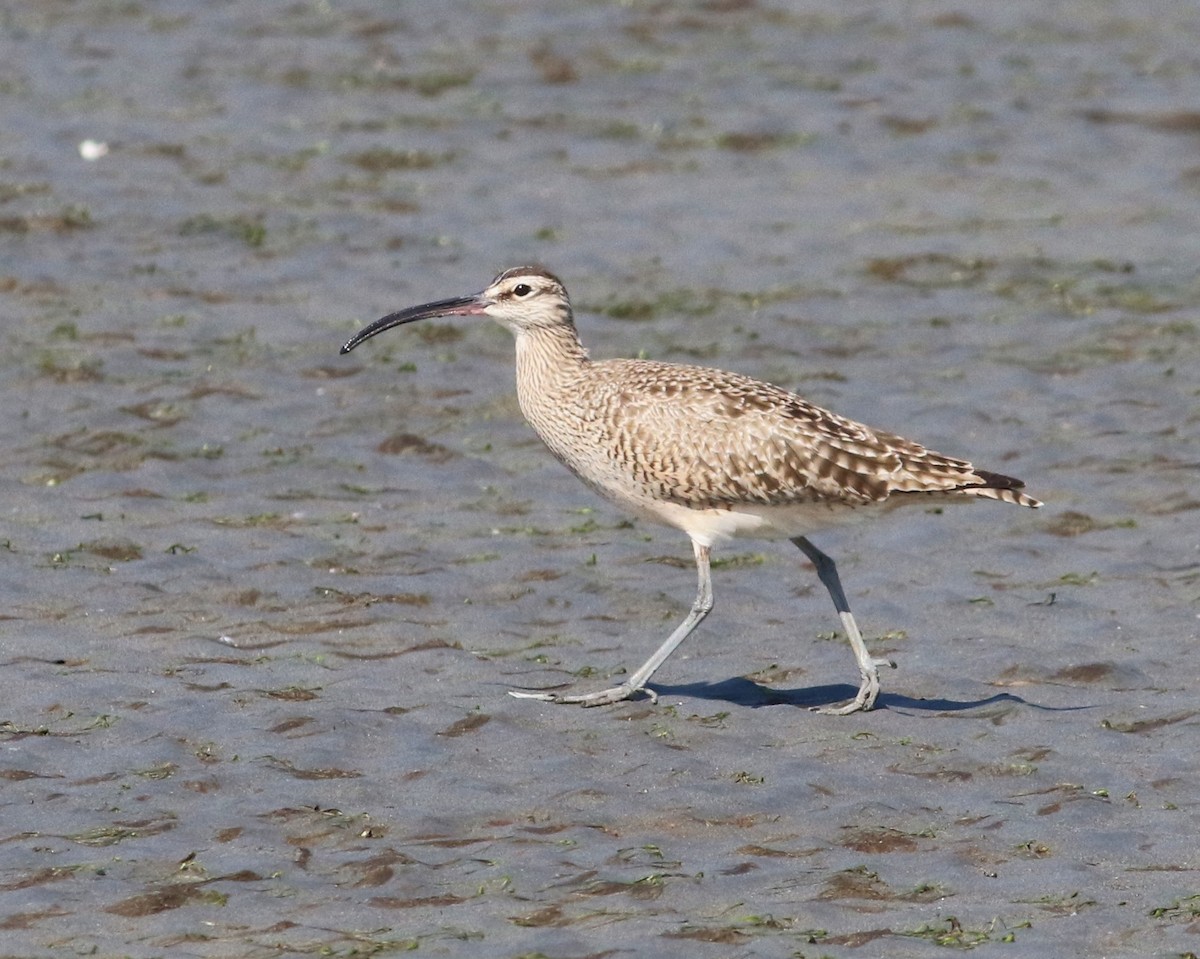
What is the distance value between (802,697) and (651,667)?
749 millimetres

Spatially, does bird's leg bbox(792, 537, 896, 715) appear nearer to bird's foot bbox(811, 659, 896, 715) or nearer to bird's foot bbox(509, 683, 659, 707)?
bird's foot bbox(811, 659, 896, 715)

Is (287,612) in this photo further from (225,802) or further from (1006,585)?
(1006,585)

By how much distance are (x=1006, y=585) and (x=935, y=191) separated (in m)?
7.45

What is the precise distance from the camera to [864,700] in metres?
9.59

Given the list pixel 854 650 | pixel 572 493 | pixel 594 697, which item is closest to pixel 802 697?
pixel 854 650

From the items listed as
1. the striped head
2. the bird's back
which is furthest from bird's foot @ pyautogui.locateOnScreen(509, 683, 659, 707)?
the striped head

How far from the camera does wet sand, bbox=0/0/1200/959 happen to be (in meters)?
→ 7.77

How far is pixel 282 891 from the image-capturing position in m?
7.50

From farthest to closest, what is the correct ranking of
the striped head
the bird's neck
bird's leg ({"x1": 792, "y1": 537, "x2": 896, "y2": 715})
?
the striped head < the bird's neck < bird's leg ({"x1": 792, "y1": 537, "x2": 896, "y2": 715})

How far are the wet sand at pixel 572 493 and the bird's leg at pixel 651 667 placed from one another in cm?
7

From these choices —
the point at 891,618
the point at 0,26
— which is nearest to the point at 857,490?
the point at 891,618

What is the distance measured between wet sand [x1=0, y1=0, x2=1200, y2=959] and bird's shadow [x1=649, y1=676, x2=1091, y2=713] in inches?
1.3

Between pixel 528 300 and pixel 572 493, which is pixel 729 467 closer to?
pixel 528 300

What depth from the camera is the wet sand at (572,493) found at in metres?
7.77
